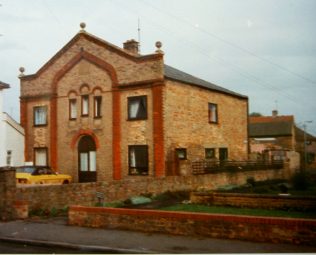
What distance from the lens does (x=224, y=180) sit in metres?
24.9

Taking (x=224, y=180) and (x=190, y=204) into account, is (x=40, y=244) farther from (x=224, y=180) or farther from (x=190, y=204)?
(x=224, y=180)

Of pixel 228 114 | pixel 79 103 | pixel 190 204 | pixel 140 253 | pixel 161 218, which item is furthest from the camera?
pixel 228 114

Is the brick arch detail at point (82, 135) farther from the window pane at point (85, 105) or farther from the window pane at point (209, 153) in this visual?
the window pane at point (209, 153)

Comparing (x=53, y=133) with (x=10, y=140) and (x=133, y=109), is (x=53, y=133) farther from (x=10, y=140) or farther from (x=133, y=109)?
(x=133, y=109)

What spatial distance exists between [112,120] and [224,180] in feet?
26.0

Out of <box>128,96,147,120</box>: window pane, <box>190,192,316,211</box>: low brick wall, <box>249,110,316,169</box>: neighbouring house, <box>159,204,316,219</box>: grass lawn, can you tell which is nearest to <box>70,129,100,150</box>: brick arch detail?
<box>128,96,147,120</box>: window pane

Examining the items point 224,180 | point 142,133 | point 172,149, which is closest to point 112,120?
point 142,133

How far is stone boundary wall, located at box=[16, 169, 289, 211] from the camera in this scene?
15.4 m

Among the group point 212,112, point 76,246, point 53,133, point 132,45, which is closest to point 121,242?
point 76,246

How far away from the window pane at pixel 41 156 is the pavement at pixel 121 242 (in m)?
15.5

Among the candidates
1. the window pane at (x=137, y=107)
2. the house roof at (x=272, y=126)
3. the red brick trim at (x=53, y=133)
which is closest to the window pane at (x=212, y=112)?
the window pane at (x=137, y=107)

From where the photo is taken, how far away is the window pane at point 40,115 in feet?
94.4

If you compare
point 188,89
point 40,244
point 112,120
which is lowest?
point 40,244

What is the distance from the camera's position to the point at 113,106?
25453mm
